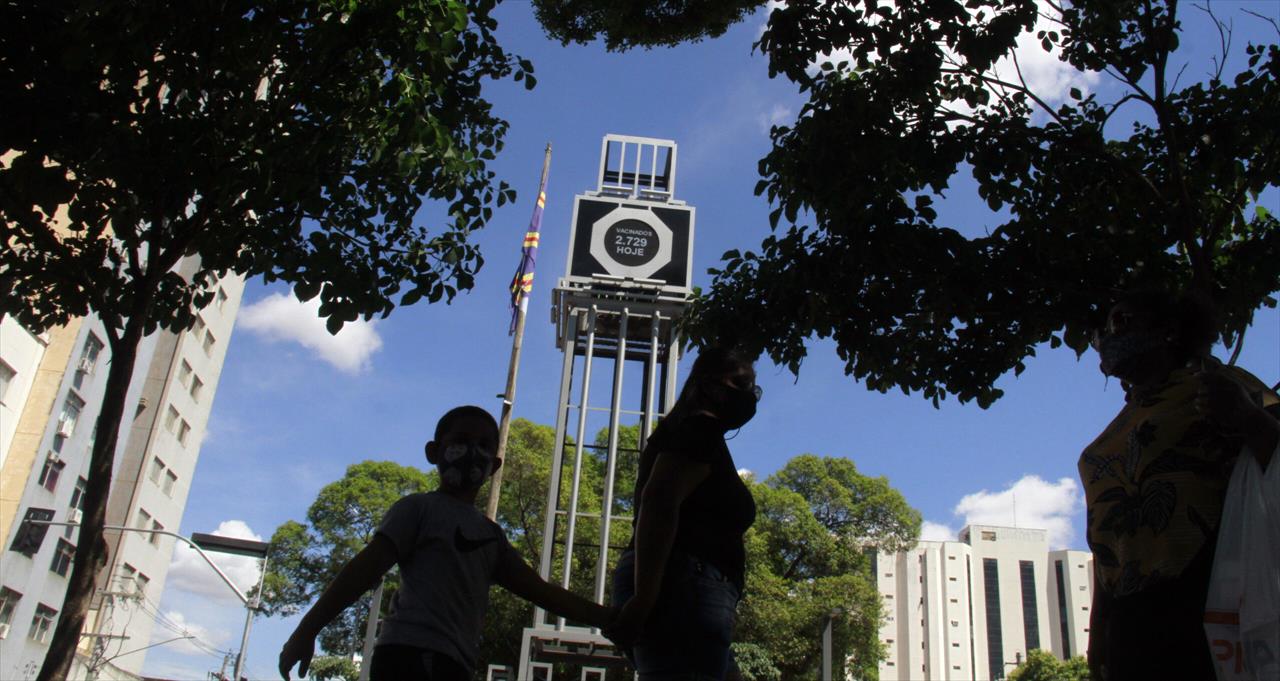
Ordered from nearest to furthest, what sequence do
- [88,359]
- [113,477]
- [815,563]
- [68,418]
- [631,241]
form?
[113,477], [631,241], [68,418], [88,359], [815,563]

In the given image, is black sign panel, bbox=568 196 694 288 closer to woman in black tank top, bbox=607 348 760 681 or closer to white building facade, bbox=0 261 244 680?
white building facade, bbox=0 261 244 680

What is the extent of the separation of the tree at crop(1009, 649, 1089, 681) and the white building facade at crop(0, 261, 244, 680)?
46.3 meters

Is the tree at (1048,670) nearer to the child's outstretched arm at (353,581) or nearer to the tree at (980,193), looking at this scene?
the tree at (980,193)

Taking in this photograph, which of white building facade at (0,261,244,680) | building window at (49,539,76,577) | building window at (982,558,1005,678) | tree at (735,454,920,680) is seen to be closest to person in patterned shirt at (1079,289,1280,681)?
white building facade at (0,261,244,680)

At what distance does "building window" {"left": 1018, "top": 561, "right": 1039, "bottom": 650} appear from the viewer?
115 m

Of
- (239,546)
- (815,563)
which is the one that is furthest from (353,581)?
(239,546)

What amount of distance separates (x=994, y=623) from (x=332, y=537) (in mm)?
98137

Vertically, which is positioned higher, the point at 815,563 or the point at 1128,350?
the point at 815,563

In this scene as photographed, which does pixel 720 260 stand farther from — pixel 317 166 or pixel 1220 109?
pixel 1220 109

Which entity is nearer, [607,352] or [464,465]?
[464,465]

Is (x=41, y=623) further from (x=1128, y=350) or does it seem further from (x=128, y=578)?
(x=1128, y=350)

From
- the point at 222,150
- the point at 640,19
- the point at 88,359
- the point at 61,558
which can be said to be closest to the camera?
the point at 222,150

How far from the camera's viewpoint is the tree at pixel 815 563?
28.9 m

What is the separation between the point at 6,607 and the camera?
26594 mm
